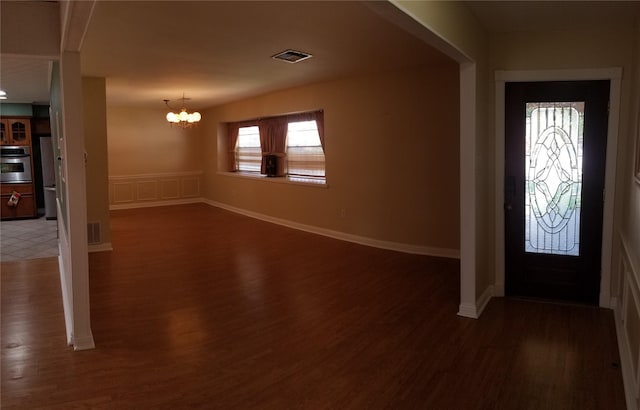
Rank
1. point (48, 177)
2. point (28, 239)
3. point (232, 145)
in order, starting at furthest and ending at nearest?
point (232, 145) → point (48, 177) → point (28, 239)

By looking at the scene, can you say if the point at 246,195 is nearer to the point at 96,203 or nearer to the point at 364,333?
the point at 96,203

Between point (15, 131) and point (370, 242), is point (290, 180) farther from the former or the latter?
point (15, 131)

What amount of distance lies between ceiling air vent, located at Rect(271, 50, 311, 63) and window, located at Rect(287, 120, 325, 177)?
2.44 m

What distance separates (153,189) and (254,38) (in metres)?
→ 7.75

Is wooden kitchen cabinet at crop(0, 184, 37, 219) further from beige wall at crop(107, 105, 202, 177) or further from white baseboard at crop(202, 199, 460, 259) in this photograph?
white baseboard at crop(202, 199, 460, 259)

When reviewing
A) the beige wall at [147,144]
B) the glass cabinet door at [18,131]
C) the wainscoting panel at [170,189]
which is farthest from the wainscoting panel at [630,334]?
the glass cabinet door at [18,131]

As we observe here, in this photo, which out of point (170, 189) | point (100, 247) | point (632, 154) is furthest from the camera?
point (170, 189)

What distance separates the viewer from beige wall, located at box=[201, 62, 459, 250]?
5832 millimetres

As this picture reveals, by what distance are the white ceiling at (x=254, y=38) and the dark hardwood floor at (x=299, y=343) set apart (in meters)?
2.30

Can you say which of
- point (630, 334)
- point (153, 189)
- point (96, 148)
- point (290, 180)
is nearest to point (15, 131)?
point (153, 189)

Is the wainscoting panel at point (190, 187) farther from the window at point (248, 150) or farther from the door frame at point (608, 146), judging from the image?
the door frame at point (608, 146)

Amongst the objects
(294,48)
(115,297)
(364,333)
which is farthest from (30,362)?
(294,48)

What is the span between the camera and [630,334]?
2.90m

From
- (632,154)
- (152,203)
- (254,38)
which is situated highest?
(254,38)
